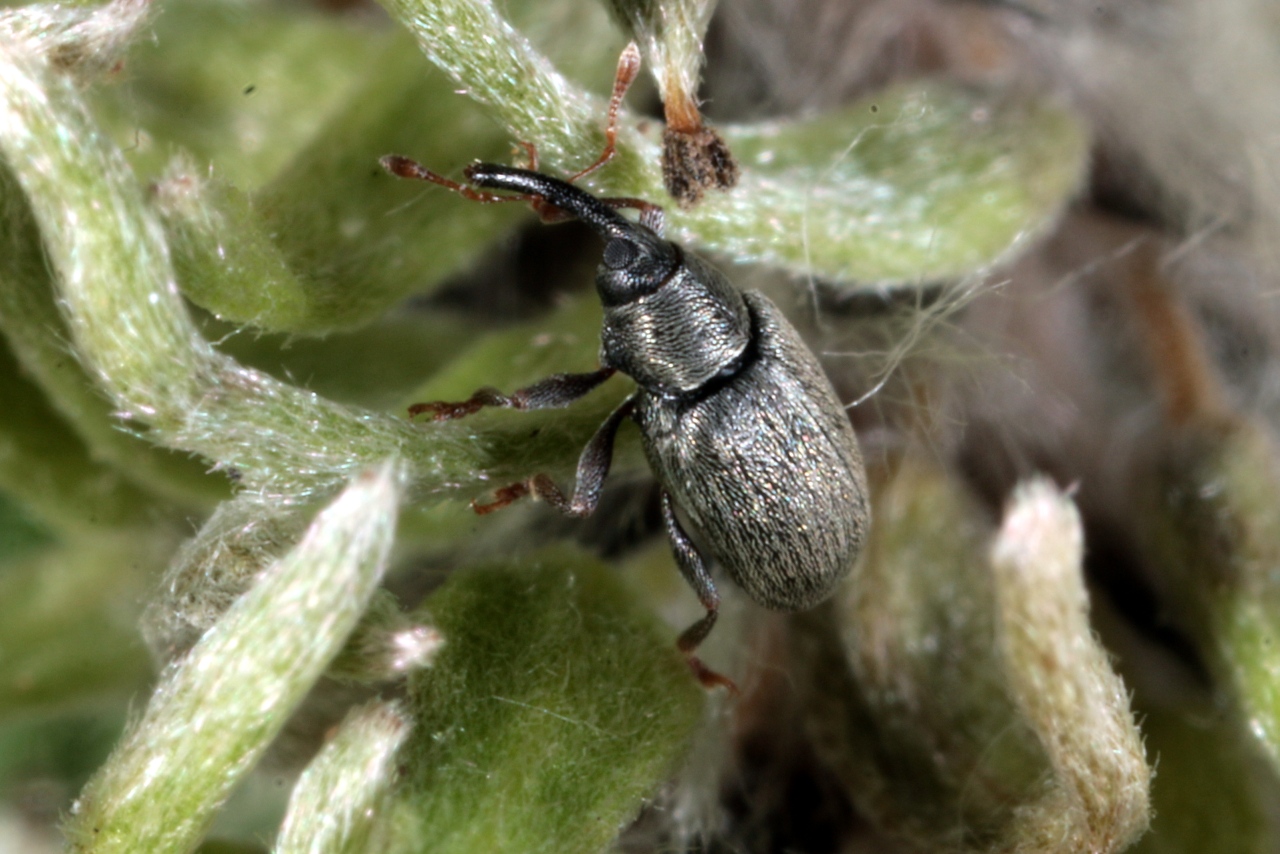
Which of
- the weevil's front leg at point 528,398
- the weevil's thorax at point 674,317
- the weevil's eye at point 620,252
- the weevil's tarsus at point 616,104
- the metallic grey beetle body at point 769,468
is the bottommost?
the metallic grey beetle body at point 769,468

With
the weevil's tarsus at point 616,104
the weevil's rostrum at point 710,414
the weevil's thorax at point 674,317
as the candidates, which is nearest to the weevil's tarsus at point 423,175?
the weevil's rostrum at point 710,414

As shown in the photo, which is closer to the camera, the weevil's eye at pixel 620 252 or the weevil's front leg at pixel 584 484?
the weevil's front leg at pixel 584 484

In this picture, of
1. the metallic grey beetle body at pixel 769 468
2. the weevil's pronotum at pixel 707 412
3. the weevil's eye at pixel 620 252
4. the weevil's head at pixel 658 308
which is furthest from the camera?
the weevil's eye at pixel 620 252

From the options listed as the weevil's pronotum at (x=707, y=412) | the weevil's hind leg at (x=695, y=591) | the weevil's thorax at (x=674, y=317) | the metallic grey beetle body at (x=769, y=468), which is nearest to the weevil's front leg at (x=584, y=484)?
the weevil's pronotum at (x=707, y=412)

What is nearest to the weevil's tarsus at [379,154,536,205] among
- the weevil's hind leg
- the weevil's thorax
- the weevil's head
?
the weevil's head

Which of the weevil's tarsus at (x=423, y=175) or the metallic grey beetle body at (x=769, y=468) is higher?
the weevil's tarsus at (x=423, y=175)

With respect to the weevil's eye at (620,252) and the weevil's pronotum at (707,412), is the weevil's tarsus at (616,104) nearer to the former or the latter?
the weevil's pronotum at (707,412)

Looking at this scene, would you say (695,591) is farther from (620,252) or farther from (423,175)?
(423,175)

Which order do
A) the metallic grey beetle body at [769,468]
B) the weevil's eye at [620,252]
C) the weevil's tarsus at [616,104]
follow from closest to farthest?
1. the weevil's tarsus at [616,104]
2. the metallic grey beetle body at [769,468]
3. the weevil's eye at [620,252]
